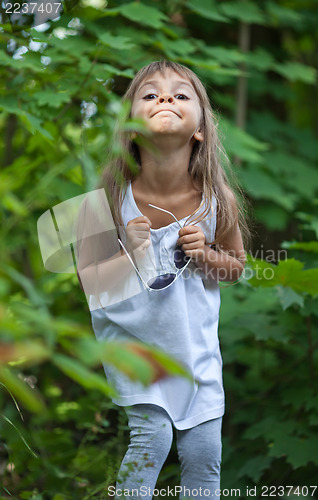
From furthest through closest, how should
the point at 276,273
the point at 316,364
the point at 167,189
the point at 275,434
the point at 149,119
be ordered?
the point at 316,364
the point at 275,434
the point at 276,273
the point at 167,189
the point at 149,119

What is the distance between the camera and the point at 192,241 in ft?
5.13

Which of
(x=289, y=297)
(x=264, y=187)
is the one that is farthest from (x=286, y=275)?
(x=264, y=187)

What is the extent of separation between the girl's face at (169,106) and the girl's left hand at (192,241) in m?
0.25

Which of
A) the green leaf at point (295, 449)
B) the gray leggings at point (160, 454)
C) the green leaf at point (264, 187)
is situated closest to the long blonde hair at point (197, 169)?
the gray leggings at point (160, 454)

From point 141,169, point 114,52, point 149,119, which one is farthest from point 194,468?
point 114,52

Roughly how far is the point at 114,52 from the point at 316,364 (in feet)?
5.36

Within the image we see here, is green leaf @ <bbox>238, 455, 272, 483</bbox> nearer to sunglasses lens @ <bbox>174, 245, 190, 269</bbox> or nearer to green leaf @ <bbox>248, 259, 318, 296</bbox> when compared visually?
green leaf @ <bbox>248, 259, 318, 296</bbox>

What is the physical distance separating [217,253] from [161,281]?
0.20 m

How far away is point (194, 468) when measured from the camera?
1620 millimetres

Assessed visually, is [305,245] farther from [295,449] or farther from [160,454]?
[160,454]

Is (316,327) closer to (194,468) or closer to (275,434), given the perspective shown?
(275,434)

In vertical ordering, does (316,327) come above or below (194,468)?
below

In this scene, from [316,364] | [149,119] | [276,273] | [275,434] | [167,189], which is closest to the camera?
[149,119]

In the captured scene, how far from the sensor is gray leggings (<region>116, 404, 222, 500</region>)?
1540 mm
